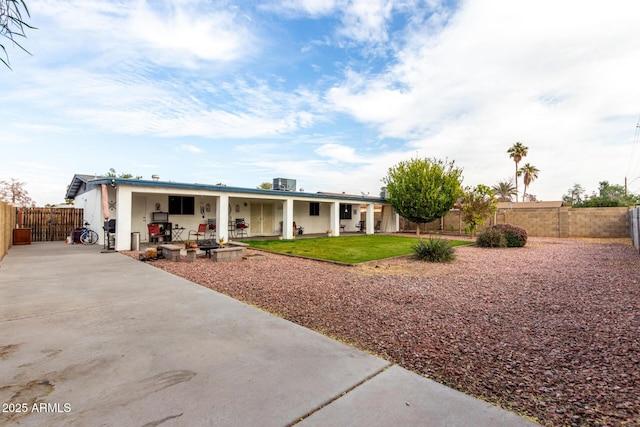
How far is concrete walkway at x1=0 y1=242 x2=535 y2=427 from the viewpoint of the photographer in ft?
6.43

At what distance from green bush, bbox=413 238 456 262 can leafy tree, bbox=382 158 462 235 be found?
9.74 m

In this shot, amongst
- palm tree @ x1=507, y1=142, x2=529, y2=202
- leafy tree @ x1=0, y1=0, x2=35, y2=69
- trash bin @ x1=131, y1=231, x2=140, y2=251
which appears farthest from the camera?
palm tree @ x1=507, y1=142, x2=529, y2=202

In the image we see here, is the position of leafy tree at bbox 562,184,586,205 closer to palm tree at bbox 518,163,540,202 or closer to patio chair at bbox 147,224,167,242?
palm tree at bbox 518,163,540,202

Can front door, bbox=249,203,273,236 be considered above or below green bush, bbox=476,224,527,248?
above

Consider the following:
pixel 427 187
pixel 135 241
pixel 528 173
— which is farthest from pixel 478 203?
pixel 528 173

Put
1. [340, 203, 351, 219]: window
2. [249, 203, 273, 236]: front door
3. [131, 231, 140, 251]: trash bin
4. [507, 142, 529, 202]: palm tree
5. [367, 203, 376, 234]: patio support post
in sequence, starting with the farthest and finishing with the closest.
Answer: [507, 142, 529, 202]: palm tree, [340, 203, 351, 219]: window, [367, 203, 376, 234]: patio support post, [249, 203, 273, 236]: front door, [131, 231, 140, 251]: trash bin

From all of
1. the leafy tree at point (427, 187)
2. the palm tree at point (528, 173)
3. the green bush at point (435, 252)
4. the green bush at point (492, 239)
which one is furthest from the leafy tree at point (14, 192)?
the palm tree at point (528, 173)

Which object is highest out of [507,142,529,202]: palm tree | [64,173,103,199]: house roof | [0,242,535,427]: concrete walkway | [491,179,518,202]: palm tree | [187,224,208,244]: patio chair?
[507,142,529,202]: palm tree

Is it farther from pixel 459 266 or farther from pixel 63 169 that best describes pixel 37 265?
→ pixel 63 169

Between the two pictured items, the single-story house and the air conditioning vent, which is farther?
the air conditioning vent

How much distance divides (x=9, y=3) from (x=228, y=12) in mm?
8427

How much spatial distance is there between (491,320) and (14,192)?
33.0 m

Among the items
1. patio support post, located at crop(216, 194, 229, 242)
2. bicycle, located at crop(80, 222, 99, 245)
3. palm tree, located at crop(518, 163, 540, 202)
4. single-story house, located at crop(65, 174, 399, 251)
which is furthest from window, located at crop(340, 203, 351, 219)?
palm tree, located at crop(518, 163, 540, 202)

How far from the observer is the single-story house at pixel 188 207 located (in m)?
11.1
